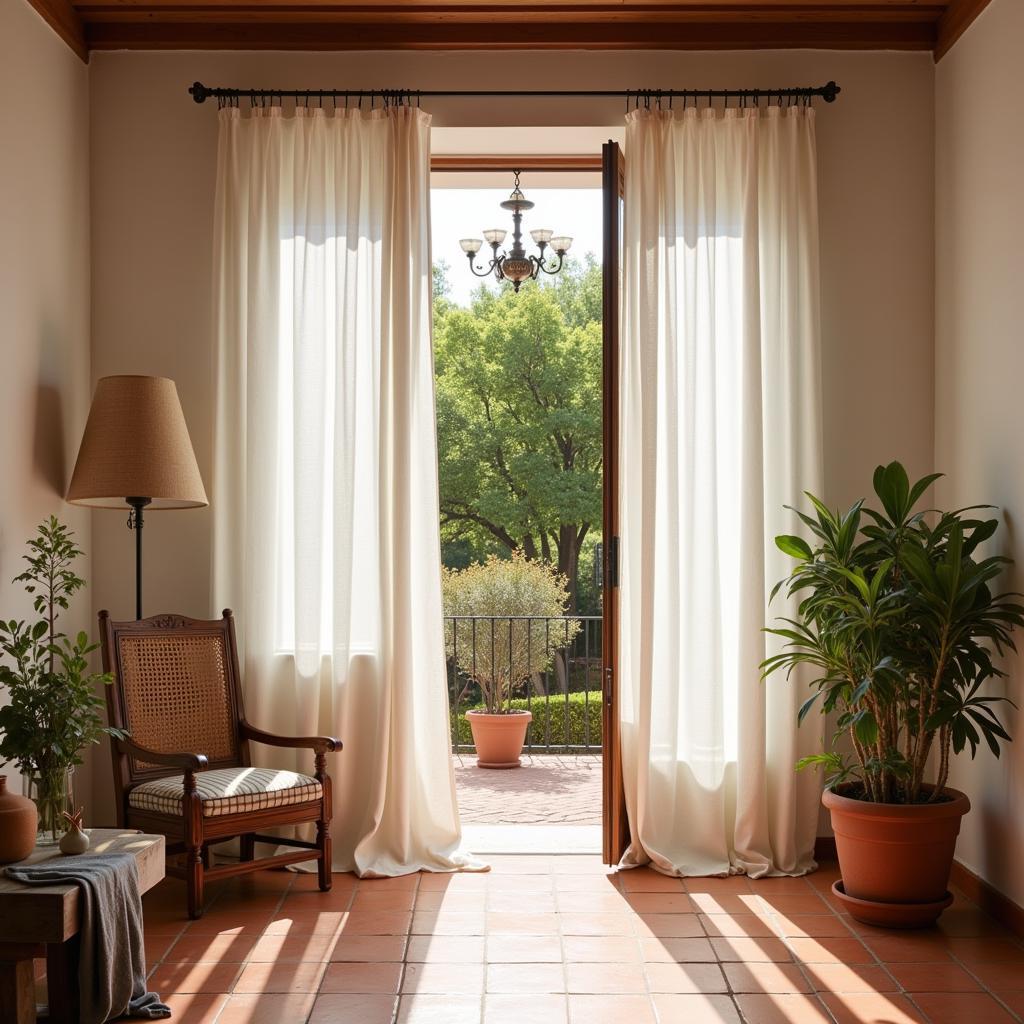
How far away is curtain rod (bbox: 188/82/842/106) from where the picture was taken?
14.7ft

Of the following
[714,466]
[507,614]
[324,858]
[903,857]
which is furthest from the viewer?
[507,614]

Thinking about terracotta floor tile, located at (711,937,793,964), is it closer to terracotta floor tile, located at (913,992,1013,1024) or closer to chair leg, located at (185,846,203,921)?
terracotta floor tile, located at (913,992,1013,1024)

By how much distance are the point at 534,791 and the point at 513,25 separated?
408cm

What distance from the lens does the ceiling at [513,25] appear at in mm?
4410

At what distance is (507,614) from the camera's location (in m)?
8.12

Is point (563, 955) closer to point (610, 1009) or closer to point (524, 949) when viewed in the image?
point (524, 949)

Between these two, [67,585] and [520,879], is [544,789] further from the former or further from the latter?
[67,585]

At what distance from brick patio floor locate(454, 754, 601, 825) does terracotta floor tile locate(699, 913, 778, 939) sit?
1.75 m

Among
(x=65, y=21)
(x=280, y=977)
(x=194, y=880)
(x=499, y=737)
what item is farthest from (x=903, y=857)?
(x=65, y=21)

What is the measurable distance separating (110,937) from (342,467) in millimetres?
2019

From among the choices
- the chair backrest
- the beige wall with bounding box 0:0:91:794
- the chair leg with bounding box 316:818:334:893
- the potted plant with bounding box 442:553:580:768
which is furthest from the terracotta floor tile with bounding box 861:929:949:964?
the potted plant with bounding box 442:553:580:768

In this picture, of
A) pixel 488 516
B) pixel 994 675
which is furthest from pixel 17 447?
pixel 488 516

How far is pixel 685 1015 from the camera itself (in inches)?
120

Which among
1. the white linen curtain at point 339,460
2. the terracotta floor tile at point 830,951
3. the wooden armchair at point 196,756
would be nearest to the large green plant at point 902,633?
the terracotta floor tile at point 830,951
